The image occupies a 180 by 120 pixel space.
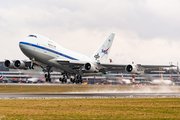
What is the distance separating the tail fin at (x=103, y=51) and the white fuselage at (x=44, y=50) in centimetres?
1286

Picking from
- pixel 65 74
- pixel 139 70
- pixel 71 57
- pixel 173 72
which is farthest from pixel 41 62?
pixel 173 72

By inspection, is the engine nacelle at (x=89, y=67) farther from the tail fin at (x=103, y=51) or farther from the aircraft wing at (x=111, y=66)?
the tail fin at (x=103, y=51)

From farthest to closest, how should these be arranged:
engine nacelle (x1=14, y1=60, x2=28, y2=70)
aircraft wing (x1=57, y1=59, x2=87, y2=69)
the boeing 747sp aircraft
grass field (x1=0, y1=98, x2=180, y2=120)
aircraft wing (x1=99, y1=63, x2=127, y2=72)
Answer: aircraft wing (x1=99, y1=63, x2=127, y2=72) < engine nacelle (x1=14, y1=60, x2=28, y2=70) < aircraft wing (x1=57, y1=59, x2=87, y2=69) < the boeing 747sp aircraft < grass field (x1=0, y1=98, x2=180, y2=120)

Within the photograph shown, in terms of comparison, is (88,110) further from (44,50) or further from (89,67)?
(89,67)

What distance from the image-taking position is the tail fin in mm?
57938

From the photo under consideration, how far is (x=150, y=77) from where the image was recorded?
66375mm

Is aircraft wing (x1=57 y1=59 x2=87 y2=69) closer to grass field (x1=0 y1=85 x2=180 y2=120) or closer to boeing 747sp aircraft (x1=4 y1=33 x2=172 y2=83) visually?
boeing 747sp aircraft (x1=4 y1=33 x2=172 y2=83)

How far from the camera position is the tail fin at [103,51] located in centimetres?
5794

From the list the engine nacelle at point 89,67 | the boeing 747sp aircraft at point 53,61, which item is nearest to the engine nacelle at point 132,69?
the boeing 747sp aircraft at point 53,61

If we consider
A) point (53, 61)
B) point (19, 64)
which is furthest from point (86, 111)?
point (19, 64)

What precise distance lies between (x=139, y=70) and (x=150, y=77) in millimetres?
18829

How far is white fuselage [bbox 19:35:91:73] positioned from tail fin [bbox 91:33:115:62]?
12859mm

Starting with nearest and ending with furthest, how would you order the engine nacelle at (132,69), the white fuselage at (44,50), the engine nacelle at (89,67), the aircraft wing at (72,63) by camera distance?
1. the white fuselage at (44,50)
2. the aircraft wing at (72,63)
3. the engine nacelle at (89,67)
4. the engine nacelle at (132,69)

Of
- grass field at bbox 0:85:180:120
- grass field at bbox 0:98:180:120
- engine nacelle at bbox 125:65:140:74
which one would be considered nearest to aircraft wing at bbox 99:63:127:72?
engine nacelle at bbox 125:65:140:74
